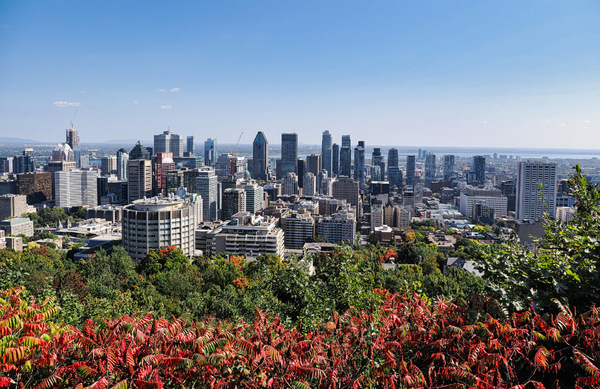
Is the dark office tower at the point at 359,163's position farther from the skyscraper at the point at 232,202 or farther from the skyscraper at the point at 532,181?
the skyscraper at the point at 232,202

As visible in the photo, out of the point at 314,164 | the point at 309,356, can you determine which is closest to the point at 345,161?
the point at 314,164

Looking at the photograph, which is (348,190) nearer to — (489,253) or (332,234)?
(332,234)

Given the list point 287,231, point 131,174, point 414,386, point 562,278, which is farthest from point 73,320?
point 131,174

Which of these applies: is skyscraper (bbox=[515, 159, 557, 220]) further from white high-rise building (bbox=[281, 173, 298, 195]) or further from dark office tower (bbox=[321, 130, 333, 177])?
dark office tower (bbox=[321, 130, 333, 177])

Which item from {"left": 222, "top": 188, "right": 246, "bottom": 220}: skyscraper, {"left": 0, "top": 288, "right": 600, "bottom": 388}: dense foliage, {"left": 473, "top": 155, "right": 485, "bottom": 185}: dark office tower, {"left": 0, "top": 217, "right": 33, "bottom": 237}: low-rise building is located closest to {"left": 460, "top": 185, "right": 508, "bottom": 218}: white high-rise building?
{"left": 473, "top": 155, "right": 485, "bottom": 185}: dark office tower

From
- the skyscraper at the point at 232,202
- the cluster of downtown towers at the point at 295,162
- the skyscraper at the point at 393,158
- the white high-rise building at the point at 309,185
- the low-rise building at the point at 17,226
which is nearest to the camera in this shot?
the low-rise building at the point at 17,226

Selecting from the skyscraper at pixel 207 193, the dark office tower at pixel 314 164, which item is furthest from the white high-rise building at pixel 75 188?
the dark office tower at pixel 314 164

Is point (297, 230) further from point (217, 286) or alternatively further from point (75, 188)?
point (75, 188)
